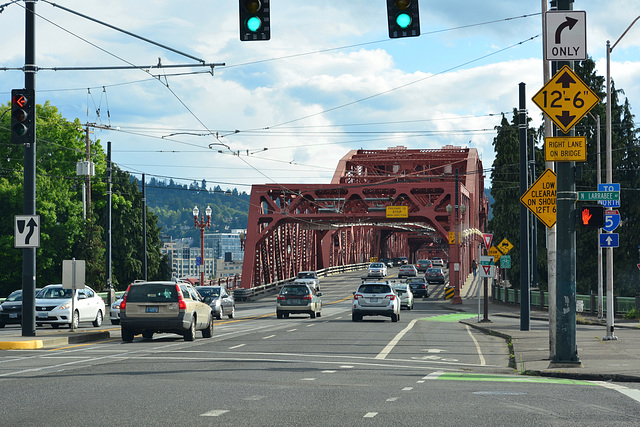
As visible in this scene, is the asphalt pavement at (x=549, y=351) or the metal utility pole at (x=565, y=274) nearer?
the asphalt pavement at (x=549, y=351)

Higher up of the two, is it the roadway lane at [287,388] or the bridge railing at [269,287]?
the roadway lane at [287,388]

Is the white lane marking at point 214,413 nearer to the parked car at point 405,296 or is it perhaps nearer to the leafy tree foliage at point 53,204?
the parked car at point 405,296

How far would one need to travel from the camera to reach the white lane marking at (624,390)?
38.0 feet

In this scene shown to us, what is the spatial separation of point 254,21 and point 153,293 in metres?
9.47

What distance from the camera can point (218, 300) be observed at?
38719 mm

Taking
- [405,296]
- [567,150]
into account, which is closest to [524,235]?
[567,150]

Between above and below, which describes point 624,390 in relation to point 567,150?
below

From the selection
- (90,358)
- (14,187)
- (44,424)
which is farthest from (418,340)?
(14,187)

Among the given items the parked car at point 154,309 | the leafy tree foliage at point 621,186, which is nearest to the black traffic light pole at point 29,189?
the parked car at point 154,309

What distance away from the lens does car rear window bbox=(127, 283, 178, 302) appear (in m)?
22.6

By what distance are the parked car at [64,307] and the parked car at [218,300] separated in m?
5.43

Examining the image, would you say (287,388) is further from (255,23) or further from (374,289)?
(374,289)

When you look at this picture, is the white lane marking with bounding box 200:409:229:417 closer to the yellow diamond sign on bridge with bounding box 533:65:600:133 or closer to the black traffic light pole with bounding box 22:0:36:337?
the yellow diamond sign on bridge with bounding box 533:65:600:133

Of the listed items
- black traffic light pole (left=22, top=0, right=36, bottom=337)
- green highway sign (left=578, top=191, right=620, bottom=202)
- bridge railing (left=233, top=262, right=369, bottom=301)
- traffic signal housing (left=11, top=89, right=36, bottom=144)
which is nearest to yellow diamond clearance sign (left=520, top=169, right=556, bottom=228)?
green highway sign (left=578, top=191, right=620, bottom=202)
